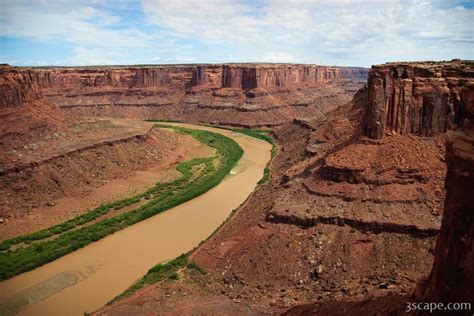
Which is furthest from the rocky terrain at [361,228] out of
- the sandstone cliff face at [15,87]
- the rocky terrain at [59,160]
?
the sandstone cliff face at [15,87]

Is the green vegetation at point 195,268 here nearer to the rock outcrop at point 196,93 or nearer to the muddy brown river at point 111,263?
the muddy brown river at point 111,263

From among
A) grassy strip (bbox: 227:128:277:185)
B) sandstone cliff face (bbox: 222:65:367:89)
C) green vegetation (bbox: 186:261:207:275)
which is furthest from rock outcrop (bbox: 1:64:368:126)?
green vegetation (bbox: 186:261:207:275)

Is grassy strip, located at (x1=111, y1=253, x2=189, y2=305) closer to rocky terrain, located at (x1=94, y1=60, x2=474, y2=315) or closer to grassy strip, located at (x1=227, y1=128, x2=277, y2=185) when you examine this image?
rocky terrain, located at (x1=94, y1=60, x2=474, y2=315)

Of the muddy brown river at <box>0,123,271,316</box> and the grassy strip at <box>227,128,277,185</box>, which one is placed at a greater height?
the grassy strip at <box>227,128,277,185</box>

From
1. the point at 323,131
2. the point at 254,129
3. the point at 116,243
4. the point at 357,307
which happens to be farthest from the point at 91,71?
the point at 357,307

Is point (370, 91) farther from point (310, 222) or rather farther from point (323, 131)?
point (323, 131)

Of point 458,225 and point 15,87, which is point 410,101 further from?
point 15,87
